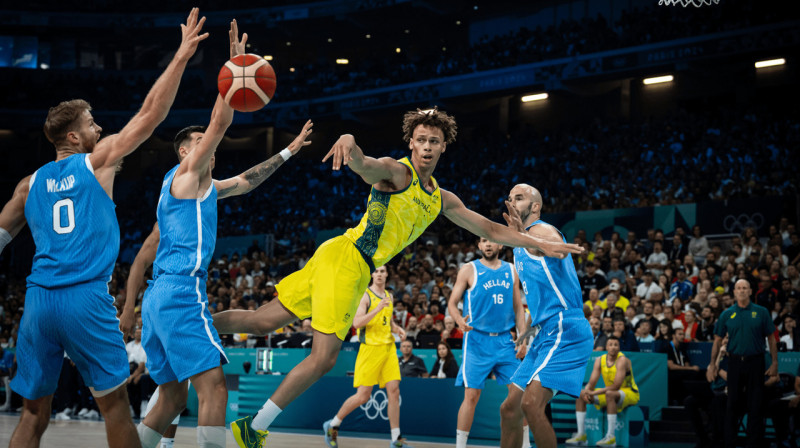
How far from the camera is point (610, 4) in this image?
103 feet

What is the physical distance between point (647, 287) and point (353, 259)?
11.0 m

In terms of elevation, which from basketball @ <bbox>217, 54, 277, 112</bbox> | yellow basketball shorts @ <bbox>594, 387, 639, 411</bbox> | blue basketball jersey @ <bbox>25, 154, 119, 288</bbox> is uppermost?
basketball @ <bbox>217, 54, 277, 112</bbox>

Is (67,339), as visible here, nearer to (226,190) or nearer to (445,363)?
(226,190)

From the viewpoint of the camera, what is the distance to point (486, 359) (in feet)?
32.5

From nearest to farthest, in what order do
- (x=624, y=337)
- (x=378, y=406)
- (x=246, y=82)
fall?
(x=246, y=82) < (x=624, y=337) < (x=378, y=406)

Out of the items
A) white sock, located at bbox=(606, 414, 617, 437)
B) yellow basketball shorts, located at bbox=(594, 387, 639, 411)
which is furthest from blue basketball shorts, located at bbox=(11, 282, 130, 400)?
yellow basketball shorts, located at bbox=(594, 387, 639, 411)

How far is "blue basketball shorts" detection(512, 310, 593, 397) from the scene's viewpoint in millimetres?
6883

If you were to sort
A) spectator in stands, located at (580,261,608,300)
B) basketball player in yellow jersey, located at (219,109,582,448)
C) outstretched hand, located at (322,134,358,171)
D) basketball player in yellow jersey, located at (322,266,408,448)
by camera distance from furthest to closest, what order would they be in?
1. spectator in stands, located at (580,261,608,300)
2. basketball player in yellow jersey, located at (322,266,408,448)
3. basketball player in yellow jersey, located at (219,109,582,448)
4. outstretched hand, located at (322,134,358,171)

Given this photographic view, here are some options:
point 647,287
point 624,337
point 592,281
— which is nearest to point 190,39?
point 624,337

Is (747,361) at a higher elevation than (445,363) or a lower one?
higher

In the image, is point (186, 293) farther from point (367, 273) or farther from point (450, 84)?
point (450, 84)

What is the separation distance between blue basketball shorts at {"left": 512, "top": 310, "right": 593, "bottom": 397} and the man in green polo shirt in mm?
5210

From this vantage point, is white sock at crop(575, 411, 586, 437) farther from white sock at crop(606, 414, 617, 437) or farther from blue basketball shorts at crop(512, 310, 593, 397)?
blue basketball shorts at crop(512, 310, 593, 397)

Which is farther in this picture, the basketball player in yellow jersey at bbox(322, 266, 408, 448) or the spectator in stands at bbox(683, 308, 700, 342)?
the spectator in stands at bbox(683, 308, 700, 342)
